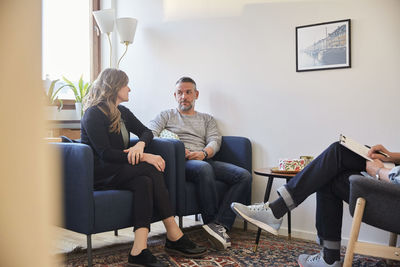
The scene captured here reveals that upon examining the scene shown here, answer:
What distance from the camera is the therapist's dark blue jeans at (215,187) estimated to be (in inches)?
109

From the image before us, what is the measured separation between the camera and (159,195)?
236 cm

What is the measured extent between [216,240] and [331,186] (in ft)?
2.71

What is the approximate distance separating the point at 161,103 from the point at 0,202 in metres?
3.56

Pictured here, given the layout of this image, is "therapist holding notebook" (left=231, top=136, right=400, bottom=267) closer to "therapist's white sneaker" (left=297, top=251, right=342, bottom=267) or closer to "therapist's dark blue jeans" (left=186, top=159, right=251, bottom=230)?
"therapist's white sneaker" (left=297, top=251, right=342, bottom=267)

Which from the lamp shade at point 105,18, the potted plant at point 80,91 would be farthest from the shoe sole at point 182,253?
the lamp shade at point 105,18

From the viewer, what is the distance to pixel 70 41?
402 cm

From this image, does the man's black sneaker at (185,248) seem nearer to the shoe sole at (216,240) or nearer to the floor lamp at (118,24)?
the shoe sole at (216,240)

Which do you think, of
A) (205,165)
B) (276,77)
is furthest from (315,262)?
(276,77)

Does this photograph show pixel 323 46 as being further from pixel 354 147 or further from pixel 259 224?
pixel 259 224

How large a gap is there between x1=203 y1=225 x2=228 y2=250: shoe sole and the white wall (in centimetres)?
68

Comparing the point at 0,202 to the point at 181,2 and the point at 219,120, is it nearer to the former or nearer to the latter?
the point at 219,120

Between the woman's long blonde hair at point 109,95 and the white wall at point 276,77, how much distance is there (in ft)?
3.38

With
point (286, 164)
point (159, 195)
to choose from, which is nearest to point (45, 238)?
point (159, 195)

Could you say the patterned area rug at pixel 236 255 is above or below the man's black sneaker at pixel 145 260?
below
